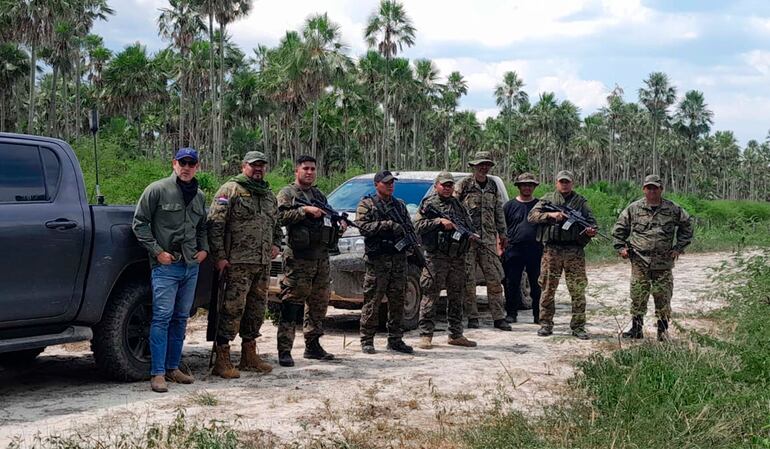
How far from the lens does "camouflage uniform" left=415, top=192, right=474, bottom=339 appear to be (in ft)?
25.3

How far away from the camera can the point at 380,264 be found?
729 cm

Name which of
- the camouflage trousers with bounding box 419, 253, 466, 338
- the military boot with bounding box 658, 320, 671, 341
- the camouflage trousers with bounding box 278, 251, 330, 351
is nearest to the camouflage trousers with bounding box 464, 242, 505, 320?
the camouflage trousers with bounding box 419, 253, 466, 338

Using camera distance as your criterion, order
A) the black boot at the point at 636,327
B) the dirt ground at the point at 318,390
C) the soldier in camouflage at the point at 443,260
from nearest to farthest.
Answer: the dirt ground at the point at 318,390
the soldier in camouflage at the point at 443,260
the black boot at the point at 636,327

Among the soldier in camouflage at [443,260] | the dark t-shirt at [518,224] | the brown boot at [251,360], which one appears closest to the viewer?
the brown boot at [251,360]

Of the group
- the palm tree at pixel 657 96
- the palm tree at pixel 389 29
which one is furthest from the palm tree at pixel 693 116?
the palm tree at pixel 389 29

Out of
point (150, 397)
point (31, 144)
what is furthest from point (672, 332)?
point (31, 144)

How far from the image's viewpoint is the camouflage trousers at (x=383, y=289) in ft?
23.9

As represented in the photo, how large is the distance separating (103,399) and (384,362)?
262 centimetres

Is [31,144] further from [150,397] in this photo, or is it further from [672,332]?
[672,332]

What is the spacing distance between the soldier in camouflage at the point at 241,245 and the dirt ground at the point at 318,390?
0.46 meters

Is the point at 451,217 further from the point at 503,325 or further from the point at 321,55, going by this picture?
the point at 321,55

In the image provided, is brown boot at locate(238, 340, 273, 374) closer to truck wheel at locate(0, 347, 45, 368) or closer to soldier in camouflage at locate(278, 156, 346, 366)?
soldier in camouflage at locate(278, 156, 346, 366)

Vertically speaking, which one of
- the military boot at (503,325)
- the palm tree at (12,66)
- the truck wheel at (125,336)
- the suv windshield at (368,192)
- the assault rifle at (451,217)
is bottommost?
the military boot at (503,325)

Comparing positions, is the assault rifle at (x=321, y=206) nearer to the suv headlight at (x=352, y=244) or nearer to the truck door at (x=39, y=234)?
the suv headlight at (x=352, y=244)
